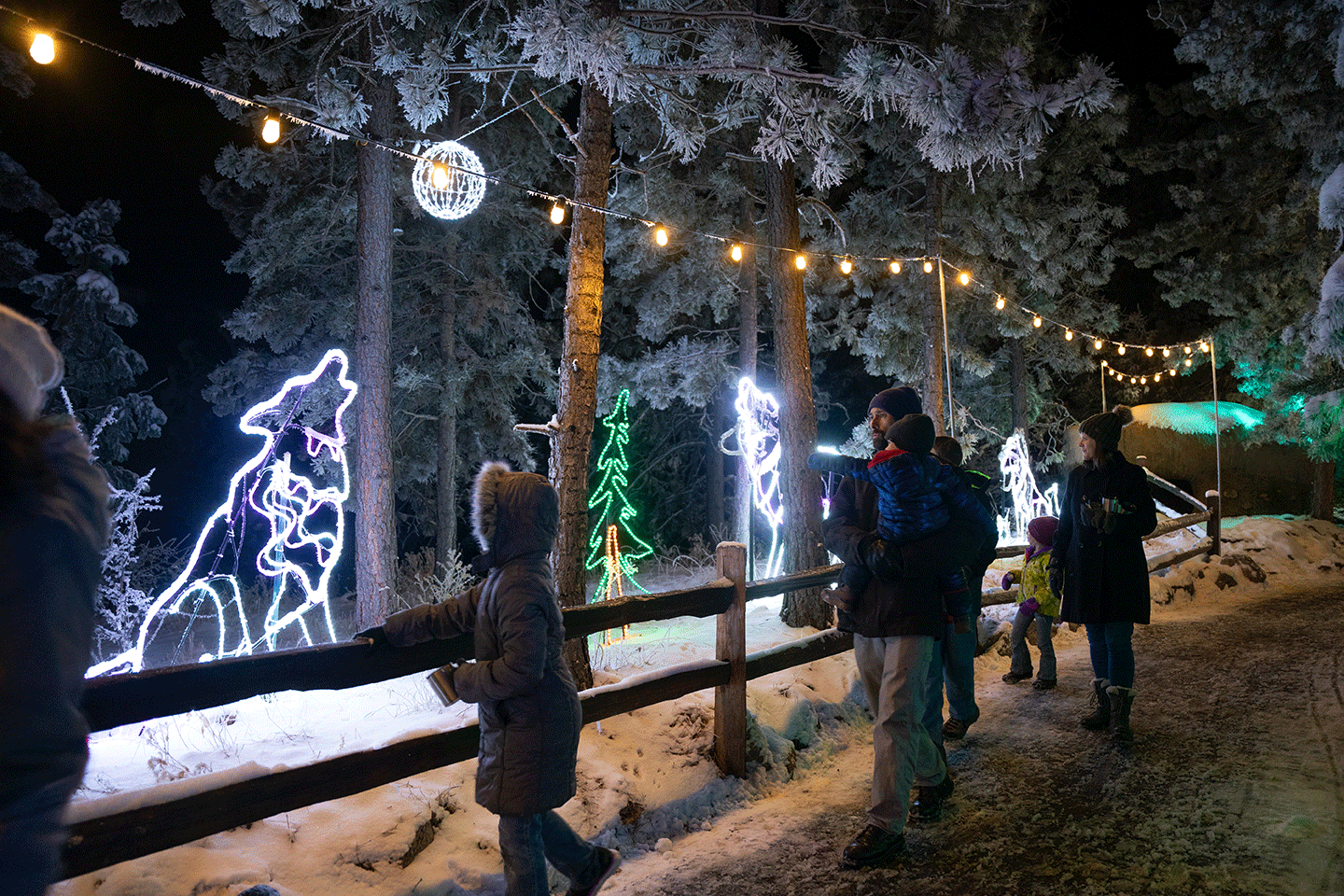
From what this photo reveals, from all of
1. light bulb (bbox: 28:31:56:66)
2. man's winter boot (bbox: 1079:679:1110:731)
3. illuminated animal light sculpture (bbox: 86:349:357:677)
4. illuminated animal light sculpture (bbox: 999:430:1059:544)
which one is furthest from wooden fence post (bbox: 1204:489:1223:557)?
light bulb (bbox: 28:31:56:66)

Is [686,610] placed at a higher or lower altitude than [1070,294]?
lower

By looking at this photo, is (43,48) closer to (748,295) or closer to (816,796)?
(816,796)

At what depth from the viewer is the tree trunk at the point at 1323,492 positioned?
59.4 ft

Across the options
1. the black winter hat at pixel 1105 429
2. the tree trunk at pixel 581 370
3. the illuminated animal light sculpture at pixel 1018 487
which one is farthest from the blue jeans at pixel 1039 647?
the illuminated animal light sculpture at pixel 1018 487

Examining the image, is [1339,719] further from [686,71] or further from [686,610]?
[686,71]

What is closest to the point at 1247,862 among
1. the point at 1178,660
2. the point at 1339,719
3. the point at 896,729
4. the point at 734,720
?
the point at 896,729

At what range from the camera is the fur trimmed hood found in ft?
9.39

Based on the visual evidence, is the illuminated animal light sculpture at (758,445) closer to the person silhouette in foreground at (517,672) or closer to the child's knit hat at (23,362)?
the person silhouette in foreground at (517,672)

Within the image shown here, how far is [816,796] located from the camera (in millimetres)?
4473

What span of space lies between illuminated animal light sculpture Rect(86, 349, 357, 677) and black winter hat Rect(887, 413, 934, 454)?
433 cm

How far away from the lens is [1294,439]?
17.5 meters

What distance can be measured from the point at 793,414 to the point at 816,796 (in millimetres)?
4965

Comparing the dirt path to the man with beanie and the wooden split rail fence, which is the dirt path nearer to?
the man with beanie

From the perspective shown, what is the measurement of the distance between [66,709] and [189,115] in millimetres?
23128
